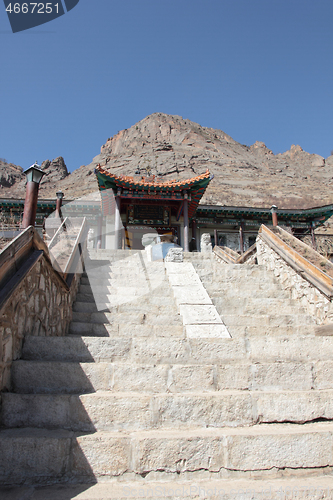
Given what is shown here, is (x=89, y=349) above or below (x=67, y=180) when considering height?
below

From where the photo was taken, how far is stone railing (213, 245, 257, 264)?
9320 millimetres

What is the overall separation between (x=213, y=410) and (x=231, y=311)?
2.57 metres

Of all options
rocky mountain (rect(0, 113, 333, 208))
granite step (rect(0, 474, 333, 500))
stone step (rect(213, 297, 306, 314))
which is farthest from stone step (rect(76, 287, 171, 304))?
rocky mountain (rect(0, 113, 333, 208))

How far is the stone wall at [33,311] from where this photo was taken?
2562 millimetres

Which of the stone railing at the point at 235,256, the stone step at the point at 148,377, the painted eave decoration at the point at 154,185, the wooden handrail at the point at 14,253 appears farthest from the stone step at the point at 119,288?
the painted eave decoration at the point at 154,185

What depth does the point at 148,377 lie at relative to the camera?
2.70m

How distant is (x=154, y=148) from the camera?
233 feet

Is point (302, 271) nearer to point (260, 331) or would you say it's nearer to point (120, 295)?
point (260, 331)

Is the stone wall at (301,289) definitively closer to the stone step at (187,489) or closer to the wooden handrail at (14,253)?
the stone step at (187,489)

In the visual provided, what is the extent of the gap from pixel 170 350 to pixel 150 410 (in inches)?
30.2

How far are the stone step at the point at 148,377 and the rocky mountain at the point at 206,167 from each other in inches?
1503

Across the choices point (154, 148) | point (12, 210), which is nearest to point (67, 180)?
point (154, 148)

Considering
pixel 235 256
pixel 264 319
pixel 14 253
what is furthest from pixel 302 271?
pixel 235 256

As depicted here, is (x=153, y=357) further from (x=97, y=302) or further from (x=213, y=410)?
(x=97, y=302)
